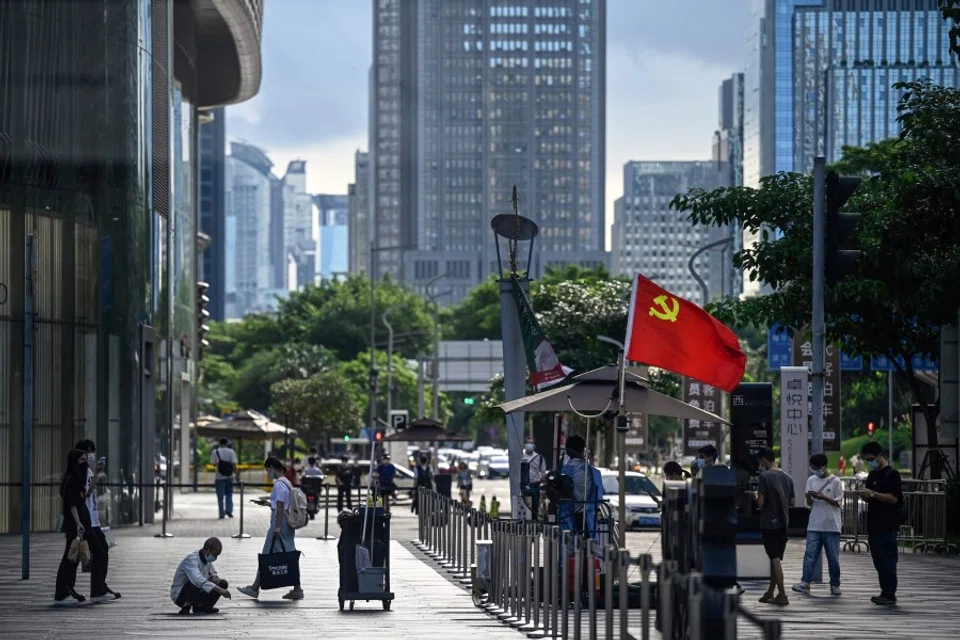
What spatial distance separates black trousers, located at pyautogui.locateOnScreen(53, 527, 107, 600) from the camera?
1917cm

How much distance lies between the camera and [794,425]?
108 ft

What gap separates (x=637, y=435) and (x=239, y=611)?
43.1 m

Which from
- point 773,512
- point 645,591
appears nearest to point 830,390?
point 773,512

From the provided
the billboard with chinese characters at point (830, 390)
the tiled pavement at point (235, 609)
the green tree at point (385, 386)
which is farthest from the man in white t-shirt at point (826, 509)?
the green tree at point (385, 386)

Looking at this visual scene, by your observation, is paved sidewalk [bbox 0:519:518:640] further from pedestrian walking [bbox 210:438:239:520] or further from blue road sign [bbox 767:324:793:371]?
blue road sign [bbox 767:324:793:371]

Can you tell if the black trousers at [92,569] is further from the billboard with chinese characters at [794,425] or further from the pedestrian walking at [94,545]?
the billboard with chinese characters at [794,425]

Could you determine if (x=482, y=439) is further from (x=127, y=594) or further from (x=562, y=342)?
(x=127, y=594)

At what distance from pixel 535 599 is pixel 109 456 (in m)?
19.3

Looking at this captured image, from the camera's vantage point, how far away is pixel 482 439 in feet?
635

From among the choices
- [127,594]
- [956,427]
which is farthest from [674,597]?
[956,427]

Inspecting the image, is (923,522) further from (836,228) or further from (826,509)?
(836,228)

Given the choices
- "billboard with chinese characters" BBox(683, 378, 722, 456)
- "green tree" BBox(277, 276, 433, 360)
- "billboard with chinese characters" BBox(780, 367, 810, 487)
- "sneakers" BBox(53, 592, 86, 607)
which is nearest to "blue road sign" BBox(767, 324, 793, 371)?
"billboard with chinese characters" BBox(683, 378, 722, 456)

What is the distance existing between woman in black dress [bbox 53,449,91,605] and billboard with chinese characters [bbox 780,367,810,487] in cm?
1606

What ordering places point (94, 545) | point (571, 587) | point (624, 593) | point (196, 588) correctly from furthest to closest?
point (94, 545) → point (196, 588) → point (571, 587) → point (624, 593)
